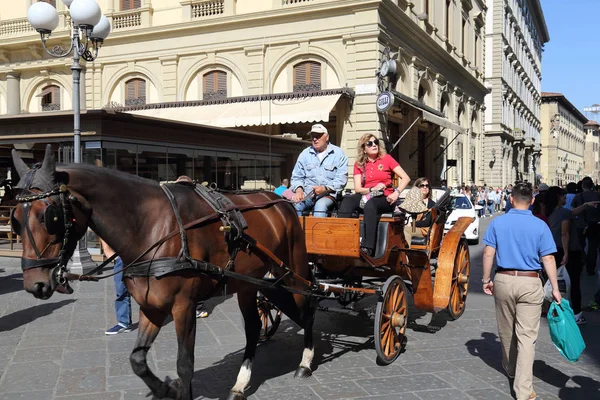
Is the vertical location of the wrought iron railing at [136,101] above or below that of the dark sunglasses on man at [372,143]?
above

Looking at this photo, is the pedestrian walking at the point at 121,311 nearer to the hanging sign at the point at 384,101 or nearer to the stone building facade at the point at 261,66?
the stone building facade at the point at 261,66

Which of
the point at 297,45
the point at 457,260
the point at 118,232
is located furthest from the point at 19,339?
the point at 297,45

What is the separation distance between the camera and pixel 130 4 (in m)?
22.9

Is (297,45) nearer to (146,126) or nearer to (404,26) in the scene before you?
(404,26)

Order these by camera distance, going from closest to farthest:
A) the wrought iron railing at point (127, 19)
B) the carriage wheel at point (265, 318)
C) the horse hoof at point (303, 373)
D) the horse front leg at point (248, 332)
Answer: the horse front leg at point (248, 332) → the horse hoof at point (303, 373) → the carriage wheel at point (265, 318) → the wrought iron railing at point (127, 19)

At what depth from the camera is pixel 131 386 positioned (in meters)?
4.55

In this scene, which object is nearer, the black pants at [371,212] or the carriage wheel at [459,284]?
the black pants at [371,212]

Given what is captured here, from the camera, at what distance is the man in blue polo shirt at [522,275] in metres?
4.18

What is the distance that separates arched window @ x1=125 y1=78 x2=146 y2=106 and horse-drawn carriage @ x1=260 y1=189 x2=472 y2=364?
18228 millimetres

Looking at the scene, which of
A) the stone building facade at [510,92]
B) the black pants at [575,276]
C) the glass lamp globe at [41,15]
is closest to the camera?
the black pants at [575,276]

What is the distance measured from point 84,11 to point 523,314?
797cm

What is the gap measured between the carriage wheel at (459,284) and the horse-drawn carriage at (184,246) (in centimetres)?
134

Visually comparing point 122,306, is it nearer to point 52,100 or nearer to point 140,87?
point 140,87

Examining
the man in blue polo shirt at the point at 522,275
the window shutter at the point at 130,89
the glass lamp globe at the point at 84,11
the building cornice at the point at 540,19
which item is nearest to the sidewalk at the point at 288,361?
the man in blue polo shirt at the point at 522,275
